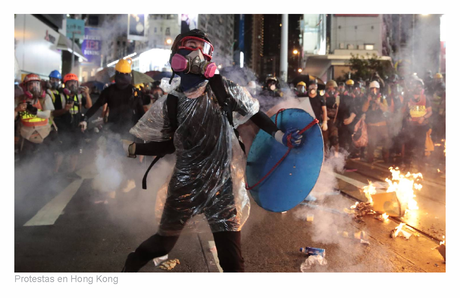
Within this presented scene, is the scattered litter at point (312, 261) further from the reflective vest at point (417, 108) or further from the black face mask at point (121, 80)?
the reflective vest at point (417, 108)

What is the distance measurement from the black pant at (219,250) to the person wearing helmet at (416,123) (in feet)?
20.4

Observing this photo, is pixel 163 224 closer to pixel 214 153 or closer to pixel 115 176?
pixel 214 153

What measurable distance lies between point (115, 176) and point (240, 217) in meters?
4.15

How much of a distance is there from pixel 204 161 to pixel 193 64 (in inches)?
23.4

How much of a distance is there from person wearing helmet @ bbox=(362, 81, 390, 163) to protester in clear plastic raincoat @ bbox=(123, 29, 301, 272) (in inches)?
264

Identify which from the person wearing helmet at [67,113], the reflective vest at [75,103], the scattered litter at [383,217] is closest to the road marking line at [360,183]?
the scattered litter at [383,217]

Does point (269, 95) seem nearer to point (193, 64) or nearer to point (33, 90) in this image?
point (193, 64)

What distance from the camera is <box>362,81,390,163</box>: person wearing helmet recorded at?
844 cm

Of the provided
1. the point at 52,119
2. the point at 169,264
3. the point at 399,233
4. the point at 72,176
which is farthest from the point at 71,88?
the point at 399,233

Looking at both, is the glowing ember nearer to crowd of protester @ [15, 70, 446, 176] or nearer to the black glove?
crowd of protester @ [15, 70, 446, 176]

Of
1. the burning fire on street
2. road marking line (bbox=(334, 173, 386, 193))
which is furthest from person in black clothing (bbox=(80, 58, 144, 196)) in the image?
road marking line (bbox=(334, 173, 386, 193))

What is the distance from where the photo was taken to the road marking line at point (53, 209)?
4.25 metres

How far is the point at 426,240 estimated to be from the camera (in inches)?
139

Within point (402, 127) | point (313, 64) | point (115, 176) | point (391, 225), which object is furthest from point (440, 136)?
point (313, 64)
